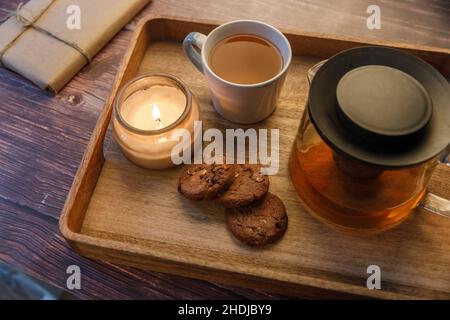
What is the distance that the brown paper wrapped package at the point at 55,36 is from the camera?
0.70m

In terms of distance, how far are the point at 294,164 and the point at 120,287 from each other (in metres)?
0.27

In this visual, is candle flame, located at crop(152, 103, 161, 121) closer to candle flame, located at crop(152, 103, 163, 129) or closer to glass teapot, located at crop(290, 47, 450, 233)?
candle flame, located at crop(152, 103, 163, 129)

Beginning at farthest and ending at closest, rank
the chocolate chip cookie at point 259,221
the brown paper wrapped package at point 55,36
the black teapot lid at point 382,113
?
the brown paper wrapped package at point 55,36 → the chocolate chip cookie at point 259,221 → the black teapot lid at point 382,113

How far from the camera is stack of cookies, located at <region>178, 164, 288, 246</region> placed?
0.55 meters

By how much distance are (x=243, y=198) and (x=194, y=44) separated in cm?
22

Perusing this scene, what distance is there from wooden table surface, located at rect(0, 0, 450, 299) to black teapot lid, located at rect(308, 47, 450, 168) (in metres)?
0.22

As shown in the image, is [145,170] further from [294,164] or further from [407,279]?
[407,279]

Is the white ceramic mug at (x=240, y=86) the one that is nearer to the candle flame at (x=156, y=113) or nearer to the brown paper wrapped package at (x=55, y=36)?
the candle flame at (x=156, y=113)

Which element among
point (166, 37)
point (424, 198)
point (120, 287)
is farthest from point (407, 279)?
point (166, 37)

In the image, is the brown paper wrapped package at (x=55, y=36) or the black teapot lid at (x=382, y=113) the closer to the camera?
the black teapot lid at (x=382, y=113)

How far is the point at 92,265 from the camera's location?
0.58 meters

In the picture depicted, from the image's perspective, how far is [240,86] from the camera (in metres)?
0.57
